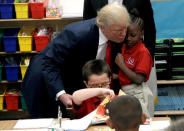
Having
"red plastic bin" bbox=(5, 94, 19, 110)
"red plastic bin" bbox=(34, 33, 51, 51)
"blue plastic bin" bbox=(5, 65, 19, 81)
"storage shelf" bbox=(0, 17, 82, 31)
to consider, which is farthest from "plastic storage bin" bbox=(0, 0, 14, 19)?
"red plastic bin" bbox=(5, 94, 19, 110)

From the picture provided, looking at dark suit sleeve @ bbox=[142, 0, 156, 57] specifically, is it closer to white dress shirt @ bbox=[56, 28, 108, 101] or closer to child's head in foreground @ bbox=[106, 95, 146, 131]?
white dress shirt @ bbox=[56, 28, 108, 101]

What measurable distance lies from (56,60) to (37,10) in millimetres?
1905

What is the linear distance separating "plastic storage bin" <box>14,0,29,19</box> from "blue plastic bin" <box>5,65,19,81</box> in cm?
67

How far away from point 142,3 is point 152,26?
24 centimetres

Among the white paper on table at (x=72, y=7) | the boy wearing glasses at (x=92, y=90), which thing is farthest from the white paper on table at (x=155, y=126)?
the white paper on table at (x=72, y=7)

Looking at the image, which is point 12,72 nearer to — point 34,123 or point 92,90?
point 34,123

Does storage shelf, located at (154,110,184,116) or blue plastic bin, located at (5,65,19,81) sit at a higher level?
blue plastic bin, located at (5,65,19,81)

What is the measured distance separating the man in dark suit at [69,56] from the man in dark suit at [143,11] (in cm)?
54

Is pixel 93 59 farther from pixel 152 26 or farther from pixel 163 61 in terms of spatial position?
pixel 163 61

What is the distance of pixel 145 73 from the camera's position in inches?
92.7

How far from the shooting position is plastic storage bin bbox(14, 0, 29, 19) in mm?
3961

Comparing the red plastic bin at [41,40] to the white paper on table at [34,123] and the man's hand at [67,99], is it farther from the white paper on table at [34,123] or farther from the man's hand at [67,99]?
the white paper on table at [34,123]

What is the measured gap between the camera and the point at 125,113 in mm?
1117

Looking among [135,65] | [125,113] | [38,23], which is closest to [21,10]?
[38,23]
